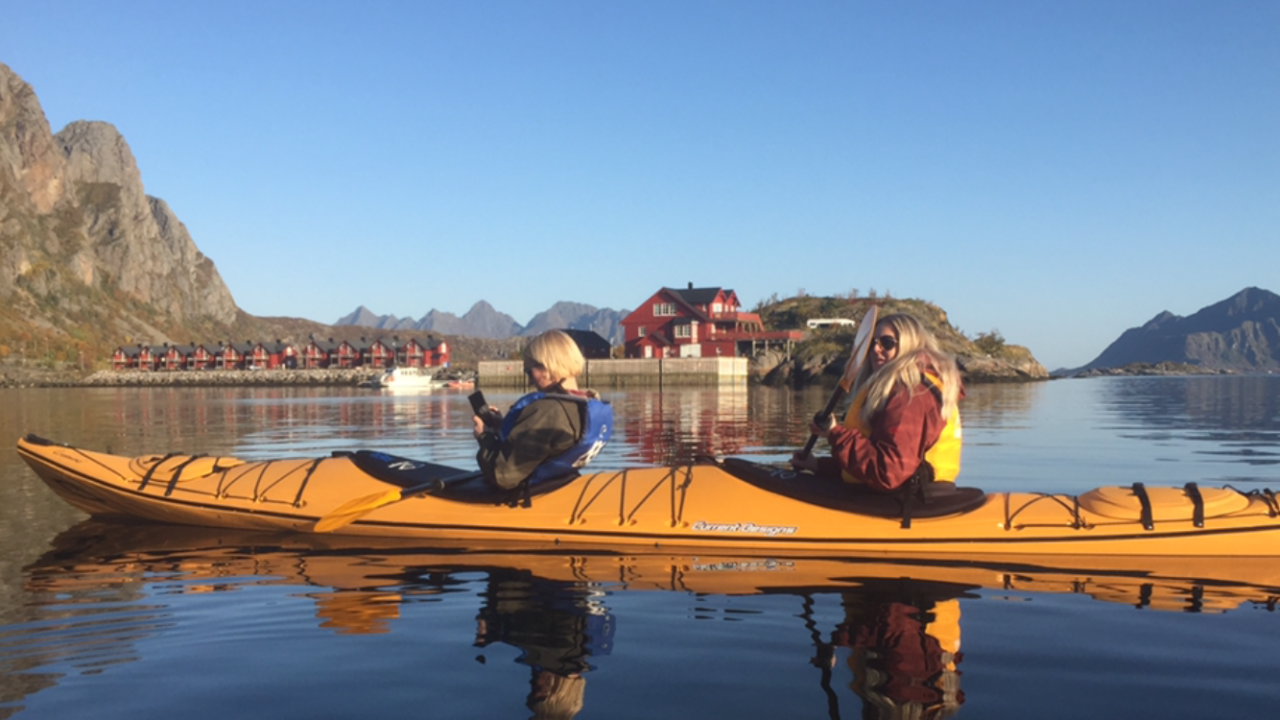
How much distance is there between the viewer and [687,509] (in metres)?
7.57

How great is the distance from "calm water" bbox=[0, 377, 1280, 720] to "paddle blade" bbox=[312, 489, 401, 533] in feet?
0.81

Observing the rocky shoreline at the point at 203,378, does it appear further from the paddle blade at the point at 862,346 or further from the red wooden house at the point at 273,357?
the paddle blade at the point at 862,346

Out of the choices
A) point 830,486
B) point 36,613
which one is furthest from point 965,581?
point 36,613

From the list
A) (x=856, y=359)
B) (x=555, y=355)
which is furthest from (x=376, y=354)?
(x=856, y=359)

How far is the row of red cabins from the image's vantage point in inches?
4277

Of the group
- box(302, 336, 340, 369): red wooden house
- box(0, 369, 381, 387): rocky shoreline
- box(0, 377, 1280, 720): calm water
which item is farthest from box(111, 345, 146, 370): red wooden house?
box(0, 377, 1280, 720): calm water

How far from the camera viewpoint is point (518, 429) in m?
7.29

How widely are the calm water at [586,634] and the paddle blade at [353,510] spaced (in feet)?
0.81

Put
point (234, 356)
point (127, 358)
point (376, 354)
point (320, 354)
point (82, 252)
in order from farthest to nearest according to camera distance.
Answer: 1. point (82, 252)
2. point (234, 356)
3. point (320, 354)
4. point (127, 358)
5. point (376, 354)

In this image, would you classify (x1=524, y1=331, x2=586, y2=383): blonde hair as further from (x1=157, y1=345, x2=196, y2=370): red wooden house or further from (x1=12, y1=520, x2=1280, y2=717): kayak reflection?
(x1=157, y1=345, x2=196, y2=370): red wooden house

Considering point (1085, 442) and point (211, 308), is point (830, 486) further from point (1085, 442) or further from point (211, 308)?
point (211, 308)

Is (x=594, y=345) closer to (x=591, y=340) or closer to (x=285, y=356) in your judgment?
(x=591, y=340)

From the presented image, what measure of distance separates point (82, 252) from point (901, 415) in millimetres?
167931

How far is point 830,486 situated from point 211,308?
202812 millimetres
